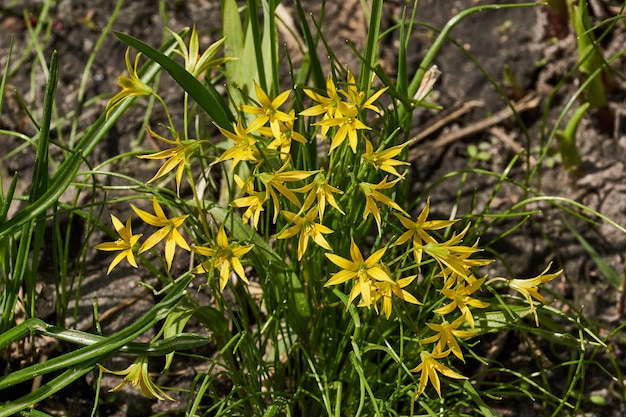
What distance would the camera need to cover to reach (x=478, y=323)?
1819 millimetres

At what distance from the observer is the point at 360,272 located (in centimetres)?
149

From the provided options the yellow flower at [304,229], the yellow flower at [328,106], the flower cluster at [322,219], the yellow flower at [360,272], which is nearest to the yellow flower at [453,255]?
the flower cluster at [322,219]

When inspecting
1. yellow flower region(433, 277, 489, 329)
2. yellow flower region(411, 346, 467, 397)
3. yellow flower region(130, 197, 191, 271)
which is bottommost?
yellow flower region(411, 346, 467, 397)

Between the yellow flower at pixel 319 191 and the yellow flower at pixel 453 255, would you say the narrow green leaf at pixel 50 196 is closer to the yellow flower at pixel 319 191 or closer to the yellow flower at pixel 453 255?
the yellow flower at pixel 319 191

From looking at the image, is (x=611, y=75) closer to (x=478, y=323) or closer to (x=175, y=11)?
(x=478, y=323)

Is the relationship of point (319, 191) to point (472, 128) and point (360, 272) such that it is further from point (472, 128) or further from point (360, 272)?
point (472, 128)

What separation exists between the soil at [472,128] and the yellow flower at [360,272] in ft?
2.95

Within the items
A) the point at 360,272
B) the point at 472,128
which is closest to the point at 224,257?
the point at 360,272

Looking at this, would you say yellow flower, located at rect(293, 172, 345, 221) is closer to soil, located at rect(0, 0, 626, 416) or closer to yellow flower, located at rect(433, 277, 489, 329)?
yellow flower, located at rect(433, 277, 489, 329)

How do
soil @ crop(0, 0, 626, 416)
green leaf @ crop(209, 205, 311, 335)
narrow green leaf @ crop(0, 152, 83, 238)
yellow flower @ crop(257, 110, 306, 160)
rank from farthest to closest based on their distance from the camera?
soil @ crop(0, 0, 626, 416) < green leaf @ crop(209, 205, 311, 335) < narrow green leaf @ crop(0, 152, 83, 238) < yellow flower @ crop(257, 110, 306, 160)

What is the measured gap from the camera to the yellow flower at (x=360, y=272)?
144cm

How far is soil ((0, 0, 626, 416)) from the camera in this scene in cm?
236

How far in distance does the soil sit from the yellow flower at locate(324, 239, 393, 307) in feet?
Result: 2.95

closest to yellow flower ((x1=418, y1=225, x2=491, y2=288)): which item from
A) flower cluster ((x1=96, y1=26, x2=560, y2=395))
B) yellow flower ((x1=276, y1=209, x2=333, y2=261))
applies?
flower cluster ((x1=96, y1=26, x2=560, y2=395))
